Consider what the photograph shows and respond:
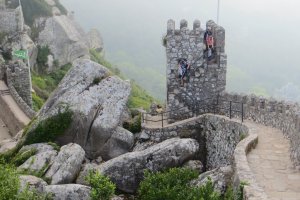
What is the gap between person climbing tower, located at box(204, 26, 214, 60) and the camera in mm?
20766

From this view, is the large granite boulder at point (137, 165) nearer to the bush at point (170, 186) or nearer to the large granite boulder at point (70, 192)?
the bush at point (170, 186)

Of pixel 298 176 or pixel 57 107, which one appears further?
pixel 57 107

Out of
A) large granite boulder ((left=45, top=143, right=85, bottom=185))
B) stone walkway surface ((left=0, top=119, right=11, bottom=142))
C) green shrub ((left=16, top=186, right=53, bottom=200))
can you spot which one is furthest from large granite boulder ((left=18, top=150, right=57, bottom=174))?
stone walkway surface ((left=0, top=119, right=11, bottom=142))

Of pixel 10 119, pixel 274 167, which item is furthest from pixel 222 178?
pixel 10 119

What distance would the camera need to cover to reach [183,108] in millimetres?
21453

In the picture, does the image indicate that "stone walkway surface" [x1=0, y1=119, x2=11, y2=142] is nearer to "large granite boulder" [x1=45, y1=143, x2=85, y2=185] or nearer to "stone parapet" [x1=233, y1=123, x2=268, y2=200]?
"large granite boulder" [x1=45, y1=143, x2=85, y2=185]

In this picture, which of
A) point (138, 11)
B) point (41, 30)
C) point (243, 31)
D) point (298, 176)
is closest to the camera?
point (298, 176)

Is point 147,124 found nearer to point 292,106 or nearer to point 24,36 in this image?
point 292,106

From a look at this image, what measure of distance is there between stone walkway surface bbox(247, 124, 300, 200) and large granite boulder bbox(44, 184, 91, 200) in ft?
16.1

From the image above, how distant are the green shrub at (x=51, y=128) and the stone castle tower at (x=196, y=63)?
15.5 feet

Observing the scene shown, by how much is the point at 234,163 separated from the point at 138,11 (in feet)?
465

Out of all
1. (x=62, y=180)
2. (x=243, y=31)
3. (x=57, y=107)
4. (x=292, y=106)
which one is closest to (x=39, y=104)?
(x=57, y=107)

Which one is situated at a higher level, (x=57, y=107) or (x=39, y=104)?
(x=57, y=107)

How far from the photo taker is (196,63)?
21125 mm
